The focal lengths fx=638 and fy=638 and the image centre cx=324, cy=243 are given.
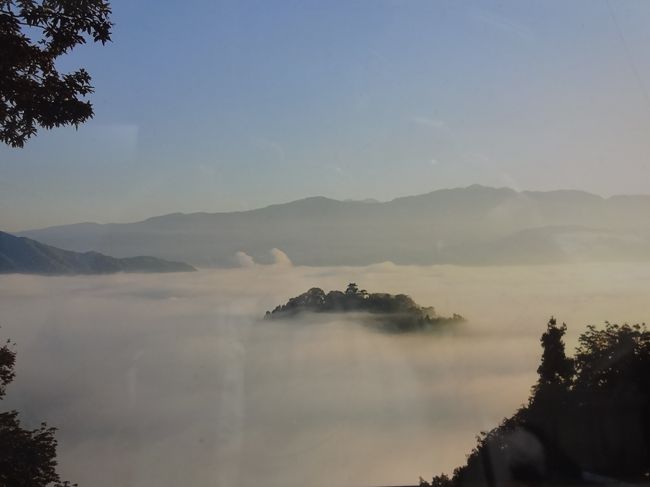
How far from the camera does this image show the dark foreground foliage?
7.09 metres

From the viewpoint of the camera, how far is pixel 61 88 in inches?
193

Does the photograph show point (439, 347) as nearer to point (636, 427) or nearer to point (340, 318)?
point (340, 318)

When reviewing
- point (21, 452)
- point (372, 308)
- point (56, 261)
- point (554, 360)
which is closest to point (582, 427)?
point (554, 360)

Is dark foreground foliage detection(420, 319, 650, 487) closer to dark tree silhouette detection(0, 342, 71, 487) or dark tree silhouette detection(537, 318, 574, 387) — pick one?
dark tree silhouette detection(537, 318, 574, 387)

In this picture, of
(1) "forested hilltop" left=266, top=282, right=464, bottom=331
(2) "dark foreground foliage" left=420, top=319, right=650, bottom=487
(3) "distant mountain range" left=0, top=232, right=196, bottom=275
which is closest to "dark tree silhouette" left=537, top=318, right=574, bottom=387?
(2) "dark foreground foliage" left=420, top=319, right=650, bottom=487

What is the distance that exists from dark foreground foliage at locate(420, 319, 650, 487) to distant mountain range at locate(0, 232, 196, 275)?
481 cm

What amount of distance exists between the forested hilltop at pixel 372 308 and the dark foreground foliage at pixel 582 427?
5.88 ft

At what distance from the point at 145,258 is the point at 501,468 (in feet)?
18.0

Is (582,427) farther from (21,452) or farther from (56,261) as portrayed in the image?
(56,261)

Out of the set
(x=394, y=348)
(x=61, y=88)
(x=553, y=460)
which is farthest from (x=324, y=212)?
(x=61, y=88)

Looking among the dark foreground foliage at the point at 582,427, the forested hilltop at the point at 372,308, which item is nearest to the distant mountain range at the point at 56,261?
the forested hilltop at the point at 372,308

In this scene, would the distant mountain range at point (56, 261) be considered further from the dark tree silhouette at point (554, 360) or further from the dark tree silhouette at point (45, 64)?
the dark tree silhouette at point (554, 360)

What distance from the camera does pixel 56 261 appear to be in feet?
27.5

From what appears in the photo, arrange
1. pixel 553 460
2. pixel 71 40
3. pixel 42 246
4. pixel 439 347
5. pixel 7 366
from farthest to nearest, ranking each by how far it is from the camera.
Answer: pixel 439 347, pixel 42 246, pixel 553 460, pixel 7 366, pixel 71 40
